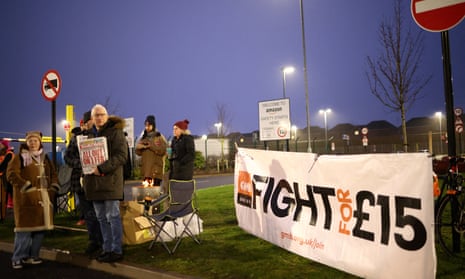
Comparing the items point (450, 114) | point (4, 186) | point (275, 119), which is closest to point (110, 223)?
point (450, 114)

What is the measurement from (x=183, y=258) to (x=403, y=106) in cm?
1372

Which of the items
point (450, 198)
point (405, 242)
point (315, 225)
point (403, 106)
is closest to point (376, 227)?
point (405, 242)

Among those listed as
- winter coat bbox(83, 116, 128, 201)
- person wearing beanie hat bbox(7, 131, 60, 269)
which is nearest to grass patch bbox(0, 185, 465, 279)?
person wearing beanie hat bbox(7, 131, 60, 269)

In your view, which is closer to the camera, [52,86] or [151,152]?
[151,152]

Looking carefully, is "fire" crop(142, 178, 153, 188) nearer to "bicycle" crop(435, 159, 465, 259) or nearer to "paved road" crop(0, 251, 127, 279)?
"paved road" crop(0, 251, 127, 279)

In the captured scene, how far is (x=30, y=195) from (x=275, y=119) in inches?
276

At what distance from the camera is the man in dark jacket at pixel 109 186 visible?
231 inches

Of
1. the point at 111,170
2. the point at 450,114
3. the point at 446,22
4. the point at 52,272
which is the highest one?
the point at 446,22

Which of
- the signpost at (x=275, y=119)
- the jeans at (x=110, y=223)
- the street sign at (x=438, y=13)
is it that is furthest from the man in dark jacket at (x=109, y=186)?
the signpost at (x=275, y=119)

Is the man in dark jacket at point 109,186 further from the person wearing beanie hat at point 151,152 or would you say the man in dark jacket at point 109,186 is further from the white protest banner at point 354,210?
the person wearing beanie hat at point 151,152

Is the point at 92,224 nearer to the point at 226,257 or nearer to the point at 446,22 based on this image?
the point at 226,257

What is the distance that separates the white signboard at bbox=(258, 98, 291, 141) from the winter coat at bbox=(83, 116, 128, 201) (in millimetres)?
6065

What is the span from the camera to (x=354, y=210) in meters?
4.91

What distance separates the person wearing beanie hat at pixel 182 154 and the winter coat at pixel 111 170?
1688 mm
